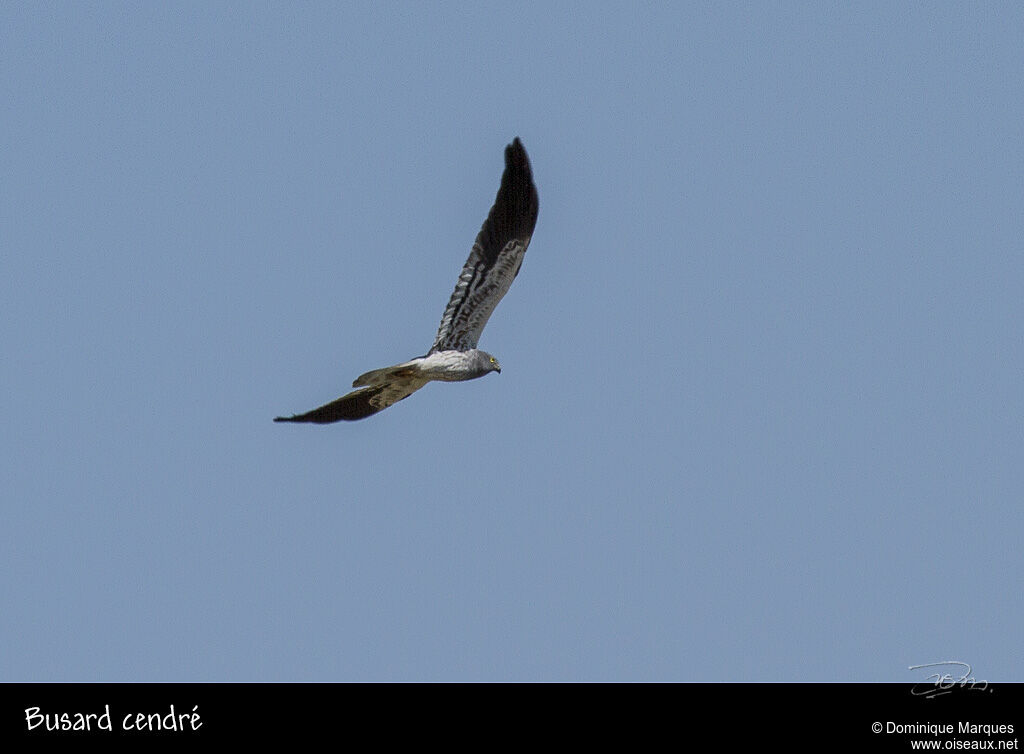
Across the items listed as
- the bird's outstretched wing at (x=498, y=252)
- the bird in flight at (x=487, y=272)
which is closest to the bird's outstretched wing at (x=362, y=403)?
the bird in flight at (x=487, y=272)

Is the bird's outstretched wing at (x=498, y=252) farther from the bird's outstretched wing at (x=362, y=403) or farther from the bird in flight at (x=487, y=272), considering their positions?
the bird's outstretched wing at (x=362, y=403)

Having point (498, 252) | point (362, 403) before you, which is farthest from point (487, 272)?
point (362, 403)

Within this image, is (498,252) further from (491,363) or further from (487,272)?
(491,363)

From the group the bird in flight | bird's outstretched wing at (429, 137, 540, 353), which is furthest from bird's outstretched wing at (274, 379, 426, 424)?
bird's outstretched wing at (429, 137, 540, 353)

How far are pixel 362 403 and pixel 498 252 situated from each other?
3024 mm

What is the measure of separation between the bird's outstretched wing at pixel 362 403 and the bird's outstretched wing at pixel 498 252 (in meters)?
0.80

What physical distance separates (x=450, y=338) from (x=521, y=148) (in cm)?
279

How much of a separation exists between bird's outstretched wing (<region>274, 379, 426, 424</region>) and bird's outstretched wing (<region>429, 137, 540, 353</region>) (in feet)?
2.63

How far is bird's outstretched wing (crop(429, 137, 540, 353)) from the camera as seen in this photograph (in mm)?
20844

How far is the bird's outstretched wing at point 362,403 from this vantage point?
21.1 meters

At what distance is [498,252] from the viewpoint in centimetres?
2088
